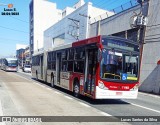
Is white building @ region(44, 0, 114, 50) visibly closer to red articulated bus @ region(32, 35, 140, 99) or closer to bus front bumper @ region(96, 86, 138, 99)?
red articulated bus @ region(32, 35, 140, 99)

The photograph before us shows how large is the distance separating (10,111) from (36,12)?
8411 cm

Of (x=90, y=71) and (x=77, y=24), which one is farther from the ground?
(x=77, y=24)

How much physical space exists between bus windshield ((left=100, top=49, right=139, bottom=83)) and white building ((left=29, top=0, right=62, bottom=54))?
77515 mm

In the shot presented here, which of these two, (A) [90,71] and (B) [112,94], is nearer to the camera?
(B) [112,94]

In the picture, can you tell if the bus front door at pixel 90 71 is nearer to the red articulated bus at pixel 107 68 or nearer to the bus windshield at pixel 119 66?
the red articulated bus at pixel 107 68

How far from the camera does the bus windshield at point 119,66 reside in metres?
10.3

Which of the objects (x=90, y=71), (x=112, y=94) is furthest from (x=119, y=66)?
(x=90, y=71)

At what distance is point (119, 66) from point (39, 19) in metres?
82.0

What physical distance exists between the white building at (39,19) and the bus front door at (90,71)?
7663 cm

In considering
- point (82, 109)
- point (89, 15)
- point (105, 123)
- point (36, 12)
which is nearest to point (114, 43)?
point (82, 109)

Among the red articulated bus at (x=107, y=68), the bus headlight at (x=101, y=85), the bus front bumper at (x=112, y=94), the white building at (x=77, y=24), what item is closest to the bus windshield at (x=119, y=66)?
the red articulated bus at (x=107, y=68)

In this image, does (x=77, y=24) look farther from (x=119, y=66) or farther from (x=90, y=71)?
(x=119, y=66)

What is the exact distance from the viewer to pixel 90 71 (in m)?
11.1

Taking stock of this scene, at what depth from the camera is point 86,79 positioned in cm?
1148
